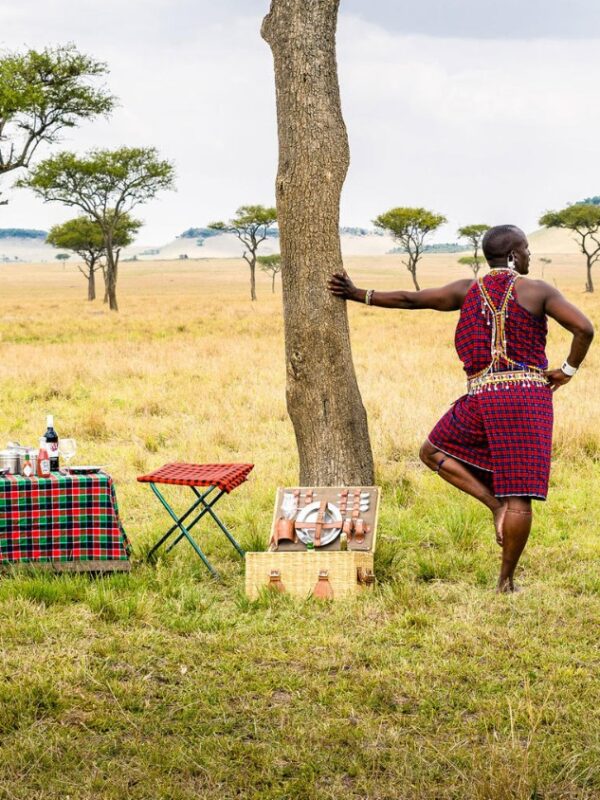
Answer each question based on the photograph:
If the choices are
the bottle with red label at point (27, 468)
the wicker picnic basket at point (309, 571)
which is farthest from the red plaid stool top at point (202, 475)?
the bottle with red label at point (27, 468)

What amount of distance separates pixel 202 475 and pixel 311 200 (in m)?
1.79

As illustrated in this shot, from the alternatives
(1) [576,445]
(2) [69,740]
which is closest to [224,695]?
(2) [69,740]

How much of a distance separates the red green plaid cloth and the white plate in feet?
3.58

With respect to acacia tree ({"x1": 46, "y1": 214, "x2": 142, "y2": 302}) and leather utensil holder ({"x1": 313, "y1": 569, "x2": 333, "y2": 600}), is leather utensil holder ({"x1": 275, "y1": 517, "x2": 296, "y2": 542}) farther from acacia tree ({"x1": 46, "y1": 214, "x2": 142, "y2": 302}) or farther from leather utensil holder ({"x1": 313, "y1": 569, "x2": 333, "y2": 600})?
acacia tree ({"x1": 46, "y1": 214, "x2": 142, "y2": 302})

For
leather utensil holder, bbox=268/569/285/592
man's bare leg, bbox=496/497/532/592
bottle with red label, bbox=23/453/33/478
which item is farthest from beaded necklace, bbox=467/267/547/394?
bottle with red label, bbox=23/453/33/478

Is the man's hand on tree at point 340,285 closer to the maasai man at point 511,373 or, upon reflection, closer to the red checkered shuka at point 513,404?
the maasai man at point 511,373

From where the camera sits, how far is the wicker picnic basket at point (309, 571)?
5.29 metres

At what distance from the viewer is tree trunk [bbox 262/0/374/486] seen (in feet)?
19.1

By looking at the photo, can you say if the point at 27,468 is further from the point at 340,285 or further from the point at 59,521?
the point at 340,285

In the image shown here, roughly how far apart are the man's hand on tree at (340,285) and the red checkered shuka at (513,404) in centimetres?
89

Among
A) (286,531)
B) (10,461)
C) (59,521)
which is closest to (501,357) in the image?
(286,531)

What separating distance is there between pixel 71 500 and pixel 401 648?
2329mm

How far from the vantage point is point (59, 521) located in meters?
5.80

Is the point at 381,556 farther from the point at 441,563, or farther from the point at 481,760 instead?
the point at 481,760
